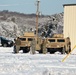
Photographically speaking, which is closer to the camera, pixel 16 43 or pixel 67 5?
pixel 16 43

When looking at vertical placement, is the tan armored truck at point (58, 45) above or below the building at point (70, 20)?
below

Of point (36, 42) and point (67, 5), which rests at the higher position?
point (67, 5)

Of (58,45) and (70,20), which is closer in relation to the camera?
(58,45)

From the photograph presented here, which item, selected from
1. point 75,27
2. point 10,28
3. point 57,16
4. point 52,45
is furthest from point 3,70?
point 10,28

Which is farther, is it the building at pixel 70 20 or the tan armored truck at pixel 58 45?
the building at pixel 70 20

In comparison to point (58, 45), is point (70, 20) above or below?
above

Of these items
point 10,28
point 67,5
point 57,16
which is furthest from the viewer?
point 10,28

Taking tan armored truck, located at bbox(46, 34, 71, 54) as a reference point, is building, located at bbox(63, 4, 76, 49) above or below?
above

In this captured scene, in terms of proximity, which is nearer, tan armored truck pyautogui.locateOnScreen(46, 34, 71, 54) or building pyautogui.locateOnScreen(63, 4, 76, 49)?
tan armored truck pyautogui.locateOnScreen(46, 34, 71, 54)

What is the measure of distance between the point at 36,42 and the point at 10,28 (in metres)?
100

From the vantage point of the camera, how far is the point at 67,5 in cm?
5225

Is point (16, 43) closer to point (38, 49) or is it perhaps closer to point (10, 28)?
point (38, 49)

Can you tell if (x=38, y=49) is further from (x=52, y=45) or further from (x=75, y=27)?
(x=75, y=27)

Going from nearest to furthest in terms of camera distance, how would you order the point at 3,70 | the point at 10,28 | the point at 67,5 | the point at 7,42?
the point at 3,70, the point at 67,5, the point at 7,42, the point at 10,28
